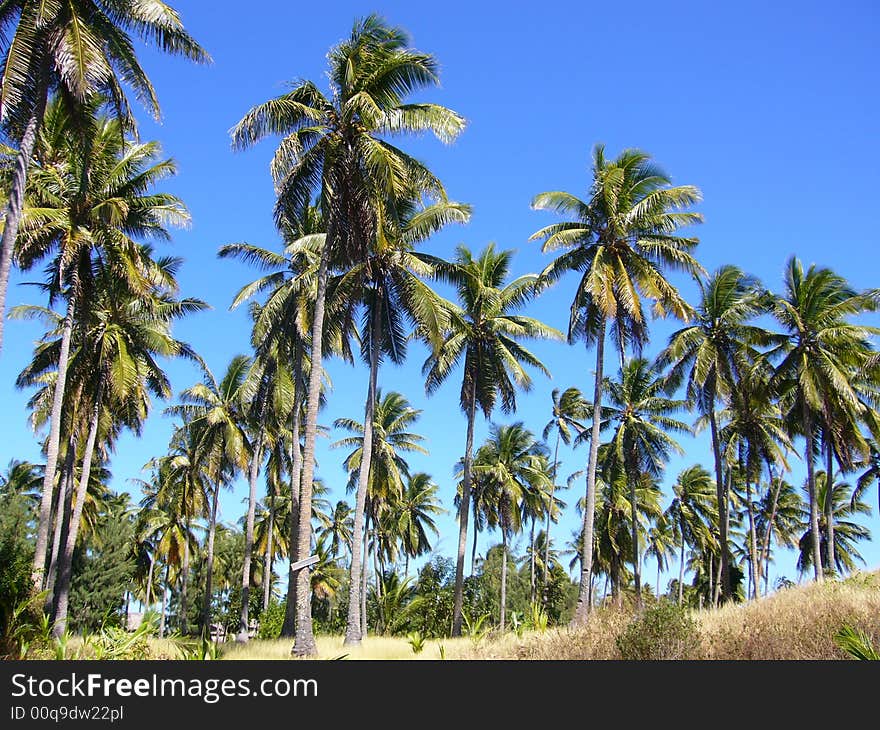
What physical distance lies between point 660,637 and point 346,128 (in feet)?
46.9

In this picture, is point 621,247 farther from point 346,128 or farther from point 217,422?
point 217,422

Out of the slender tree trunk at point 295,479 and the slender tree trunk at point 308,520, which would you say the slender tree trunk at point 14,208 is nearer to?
the slender tree trunk at point 308,520

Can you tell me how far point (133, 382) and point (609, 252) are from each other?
15824 mm

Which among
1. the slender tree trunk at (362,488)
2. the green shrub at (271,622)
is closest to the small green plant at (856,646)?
the slender tree trunk at (362,488)

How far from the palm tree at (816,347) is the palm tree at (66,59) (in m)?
23.1

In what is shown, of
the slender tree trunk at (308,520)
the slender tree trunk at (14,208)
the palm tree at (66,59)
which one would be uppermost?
the palm tree at (66,59)

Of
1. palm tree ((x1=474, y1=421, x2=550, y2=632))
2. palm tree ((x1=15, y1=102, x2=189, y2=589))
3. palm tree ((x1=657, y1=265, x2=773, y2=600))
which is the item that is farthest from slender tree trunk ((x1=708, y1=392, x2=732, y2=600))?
palm tree ((x1=15, y1=102, x2=189, y2=589))

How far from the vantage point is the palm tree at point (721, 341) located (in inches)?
1119

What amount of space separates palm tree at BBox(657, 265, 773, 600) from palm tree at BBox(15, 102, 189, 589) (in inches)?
777

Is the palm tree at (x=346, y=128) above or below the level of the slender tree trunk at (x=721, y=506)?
above

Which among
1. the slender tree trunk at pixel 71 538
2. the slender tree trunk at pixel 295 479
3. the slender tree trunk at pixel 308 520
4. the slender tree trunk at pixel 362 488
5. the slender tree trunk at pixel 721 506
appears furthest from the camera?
the slender tree trunk at pixel 721 506

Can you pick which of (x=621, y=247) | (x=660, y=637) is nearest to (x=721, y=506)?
(x=621, y=247)

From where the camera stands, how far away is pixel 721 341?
28984 mm

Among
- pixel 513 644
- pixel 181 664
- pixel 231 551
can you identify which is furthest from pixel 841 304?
pixel 231 551
